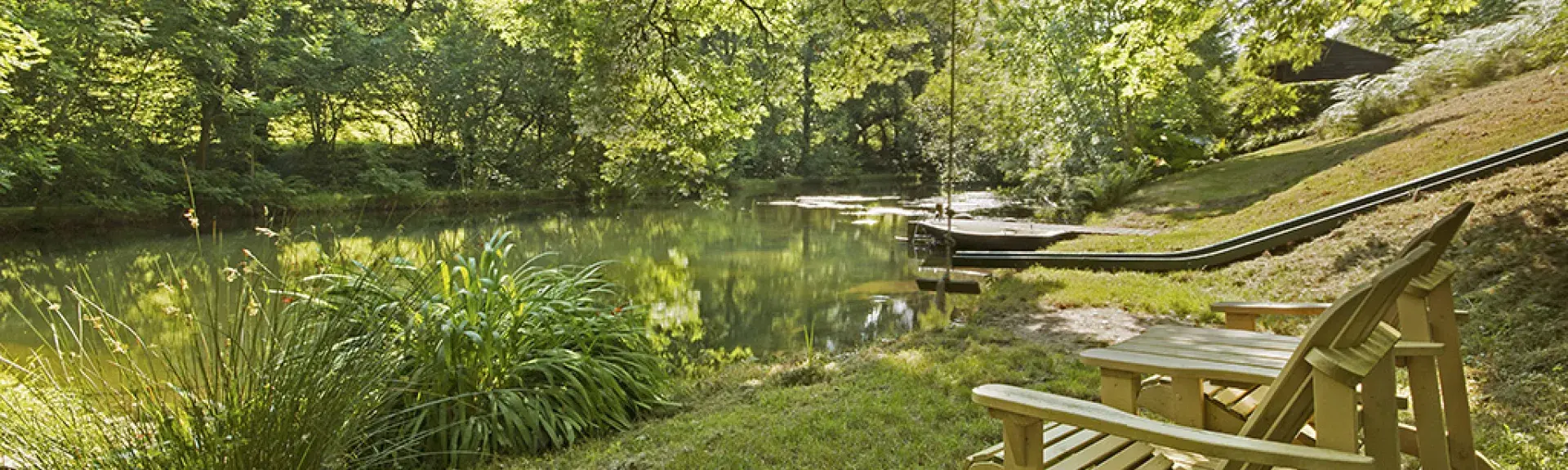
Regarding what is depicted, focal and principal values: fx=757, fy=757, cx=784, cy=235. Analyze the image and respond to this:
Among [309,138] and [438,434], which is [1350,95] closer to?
[438,434]

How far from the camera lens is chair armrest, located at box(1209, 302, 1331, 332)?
262 centimetres

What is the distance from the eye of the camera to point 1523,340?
3.79m

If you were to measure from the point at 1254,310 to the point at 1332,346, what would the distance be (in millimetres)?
1705

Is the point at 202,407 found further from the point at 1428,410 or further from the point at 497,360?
the point at 1428,410

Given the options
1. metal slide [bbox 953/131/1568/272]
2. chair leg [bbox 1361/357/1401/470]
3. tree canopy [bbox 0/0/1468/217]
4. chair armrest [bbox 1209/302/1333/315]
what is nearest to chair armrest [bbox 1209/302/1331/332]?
chair armrest [bbox 1209/302/1333/315]

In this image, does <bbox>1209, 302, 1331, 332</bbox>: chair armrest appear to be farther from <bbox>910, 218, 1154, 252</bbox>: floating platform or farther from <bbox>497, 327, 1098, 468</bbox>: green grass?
<bbox>910, 218, 1154, 252</bbox>: floating platform

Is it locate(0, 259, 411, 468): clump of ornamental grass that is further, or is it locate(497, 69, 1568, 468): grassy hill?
locate(497, 69, 1568, 468): grassy hill

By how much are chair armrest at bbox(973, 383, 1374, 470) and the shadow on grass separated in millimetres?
12662

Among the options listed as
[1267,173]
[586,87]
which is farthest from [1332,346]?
[1267,173]

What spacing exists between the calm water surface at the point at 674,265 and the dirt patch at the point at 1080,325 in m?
1.50

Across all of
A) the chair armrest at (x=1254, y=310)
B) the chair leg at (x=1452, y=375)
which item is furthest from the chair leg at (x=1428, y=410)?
the chair armrest at (x=1254, y=310)

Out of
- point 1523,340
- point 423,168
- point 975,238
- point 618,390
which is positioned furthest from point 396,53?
point 1523,340

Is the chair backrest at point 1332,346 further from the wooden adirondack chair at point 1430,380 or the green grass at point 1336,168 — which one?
the green grass at point 1336,168

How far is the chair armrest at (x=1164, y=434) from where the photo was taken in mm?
1161
